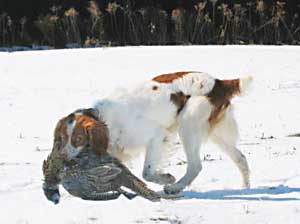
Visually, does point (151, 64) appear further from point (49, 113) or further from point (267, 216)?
point (267, 216)

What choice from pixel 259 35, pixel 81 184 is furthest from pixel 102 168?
pixel 259 35

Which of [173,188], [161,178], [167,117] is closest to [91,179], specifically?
[173,188]

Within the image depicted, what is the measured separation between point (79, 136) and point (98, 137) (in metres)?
0.17

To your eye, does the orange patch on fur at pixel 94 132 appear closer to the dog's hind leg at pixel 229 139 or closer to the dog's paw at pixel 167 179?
the dog's paw at pixel 167 179

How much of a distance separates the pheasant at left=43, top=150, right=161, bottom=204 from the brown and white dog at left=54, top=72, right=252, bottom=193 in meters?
0.45

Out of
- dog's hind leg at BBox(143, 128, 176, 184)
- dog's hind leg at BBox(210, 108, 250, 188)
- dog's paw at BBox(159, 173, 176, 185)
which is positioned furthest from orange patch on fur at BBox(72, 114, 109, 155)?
dog's hind leg at BBox(210, 108, 250, 188)

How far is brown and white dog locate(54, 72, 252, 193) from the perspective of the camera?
21.7 ft

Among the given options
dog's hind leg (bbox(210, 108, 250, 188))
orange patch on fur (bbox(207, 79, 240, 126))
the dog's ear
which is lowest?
dog's hind leg (bbox(210, 108, 250, 188))

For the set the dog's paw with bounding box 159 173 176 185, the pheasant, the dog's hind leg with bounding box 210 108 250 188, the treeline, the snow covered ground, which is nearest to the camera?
the snow covered ground

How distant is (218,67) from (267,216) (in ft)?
26.5

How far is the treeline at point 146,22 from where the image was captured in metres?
17.6

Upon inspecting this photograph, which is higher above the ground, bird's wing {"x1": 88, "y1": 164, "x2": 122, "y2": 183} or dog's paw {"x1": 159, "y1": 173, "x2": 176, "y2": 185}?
bird's wing {"x1": 88, "y1": 164, "x2": 122, "y2": 183}

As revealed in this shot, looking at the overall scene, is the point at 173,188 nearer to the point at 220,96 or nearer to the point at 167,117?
the point at 167,117

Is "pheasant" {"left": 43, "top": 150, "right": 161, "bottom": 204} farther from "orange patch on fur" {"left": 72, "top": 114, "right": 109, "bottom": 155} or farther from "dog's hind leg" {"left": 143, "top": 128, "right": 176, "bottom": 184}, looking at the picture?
"dog's hind leg" {"left": 143, "top": 128, "right": 176, "bottom": 184}
